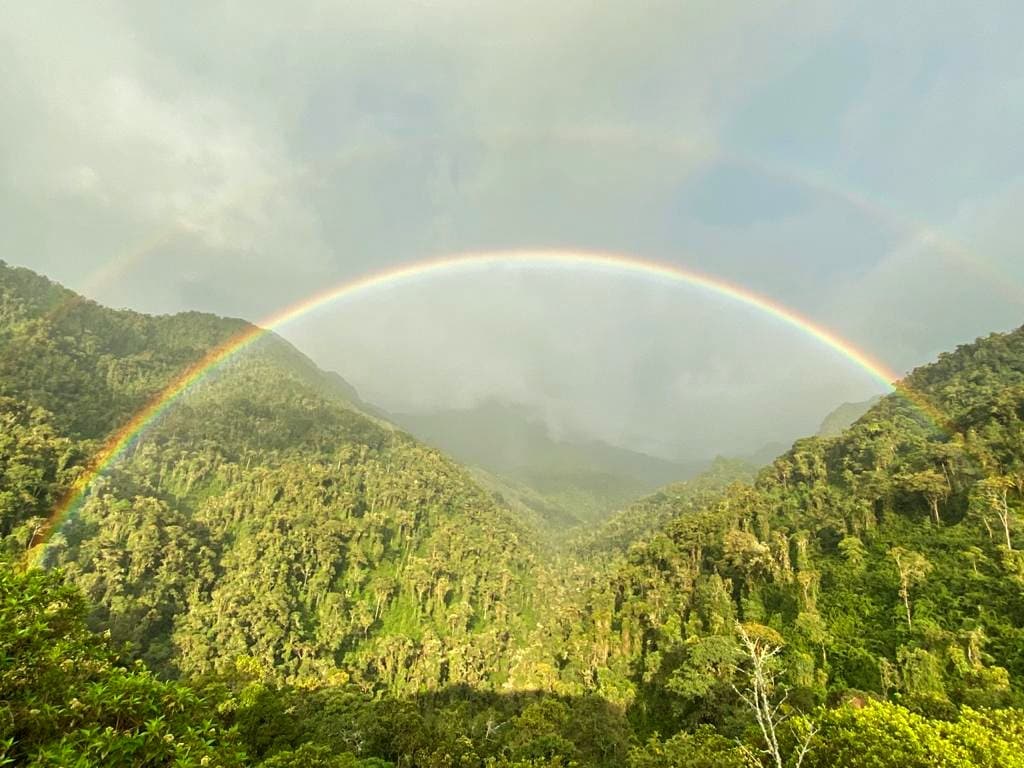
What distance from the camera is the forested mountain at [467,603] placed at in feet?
71.2

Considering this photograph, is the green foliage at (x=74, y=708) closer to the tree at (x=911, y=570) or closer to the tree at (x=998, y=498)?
the tree at (x=911, y=570)

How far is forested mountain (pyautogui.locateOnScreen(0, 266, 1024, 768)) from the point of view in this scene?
71.2 feet

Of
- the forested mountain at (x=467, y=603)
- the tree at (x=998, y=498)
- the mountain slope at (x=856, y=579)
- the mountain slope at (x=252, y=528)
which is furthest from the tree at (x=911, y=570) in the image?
the mountain slope at (x=252, y=528)

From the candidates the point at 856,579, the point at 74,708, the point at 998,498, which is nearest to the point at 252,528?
the point at 74,708

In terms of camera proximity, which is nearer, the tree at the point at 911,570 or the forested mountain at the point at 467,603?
the forested mountain at the point at 467,603

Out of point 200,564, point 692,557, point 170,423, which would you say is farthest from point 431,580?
point 170,423

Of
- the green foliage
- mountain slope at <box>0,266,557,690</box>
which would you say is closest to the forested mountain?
the green foliage

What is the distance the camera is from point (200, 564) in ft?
314

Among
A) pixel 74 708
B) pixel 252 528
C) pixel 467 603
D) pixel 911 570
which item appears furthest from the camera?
pixel 252 528

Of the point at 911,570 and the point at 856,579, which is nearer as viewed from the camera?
the point at 911,570

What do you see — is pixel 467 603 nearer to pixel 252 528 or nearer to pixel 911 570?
pixel 252 528

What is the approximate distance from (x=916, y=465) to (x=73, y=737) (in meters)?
96.7

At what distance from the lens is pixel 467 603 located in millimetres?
108625

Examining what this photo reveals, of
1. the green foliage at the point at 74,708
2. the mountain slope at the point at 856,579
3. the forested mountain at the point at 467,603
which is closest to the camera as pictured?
the green foliage at the point at 74,708
